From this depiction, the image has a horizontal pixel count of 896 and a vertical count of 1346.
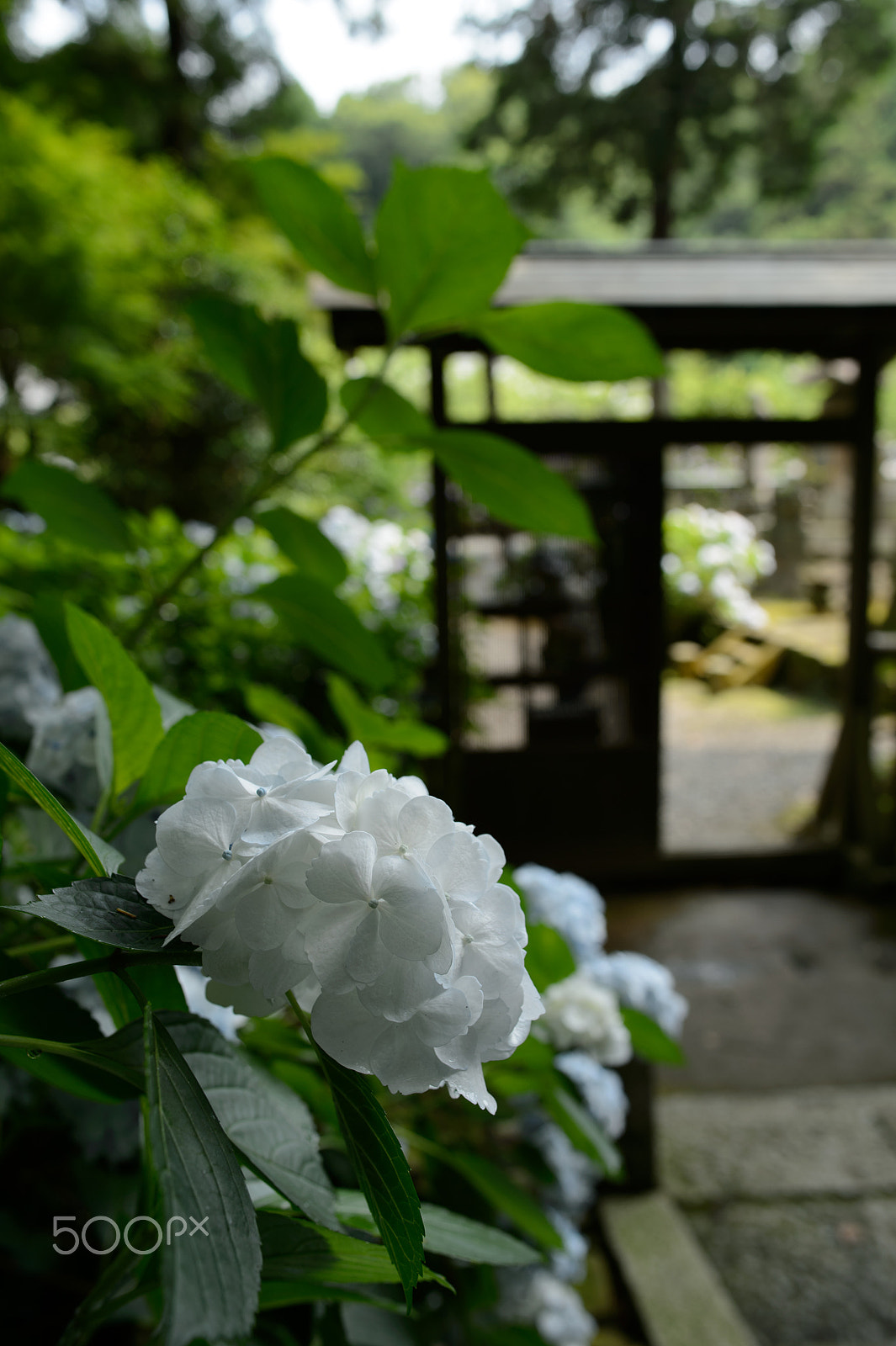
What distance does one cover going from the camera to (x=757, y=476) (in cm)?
894

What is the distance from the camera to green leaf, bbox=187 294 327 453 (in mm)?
540

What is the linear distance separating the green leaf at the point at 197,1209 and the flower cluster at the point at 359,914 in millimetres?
26

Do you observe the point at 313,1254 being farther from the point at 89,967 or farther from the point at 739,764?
the point at 739,764

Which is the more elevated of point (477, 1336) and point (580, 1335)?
point (477, 1336)

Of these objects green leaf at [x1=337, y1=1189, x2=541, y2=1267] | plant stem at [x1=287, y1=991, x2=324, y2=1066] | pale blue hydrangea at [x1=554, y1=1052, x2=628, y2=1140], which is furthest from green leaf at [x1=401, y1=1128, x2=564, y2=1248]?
pale blue hydrangea at [x1=554, y1=1052, x2=628, y2=1140]

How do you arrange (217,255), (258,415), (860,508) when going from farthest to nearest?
(258,415), (217,255), (860,508)

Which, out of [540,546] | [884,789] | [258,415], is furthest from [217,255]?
[884,789]

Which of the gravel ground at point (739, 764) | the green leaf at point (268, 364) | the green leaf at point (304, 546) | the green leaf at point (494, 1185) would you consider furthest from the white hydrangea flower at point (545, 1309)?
the gravel ground at point (739, 764)

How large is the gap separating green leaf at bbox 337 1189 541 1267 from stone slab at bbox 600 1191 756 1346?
145 cm

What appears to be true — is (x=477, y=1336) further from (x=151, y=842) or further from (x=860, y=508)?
(x=860, y=508)

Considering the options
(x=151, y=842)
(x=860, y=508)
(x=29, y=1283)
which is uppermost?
(x=860, y=508)

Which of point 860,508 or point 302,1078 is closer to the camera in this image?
point 302,1078

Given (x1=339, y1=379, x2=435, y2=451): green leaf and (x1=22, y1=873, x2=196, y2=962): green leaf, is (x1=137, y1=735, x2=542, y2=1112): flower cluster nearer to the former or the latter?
(x1=22, y1=873, x2=196, y2=962): green leaf

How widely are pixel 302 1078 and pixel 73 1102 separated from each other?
0.51 feet
